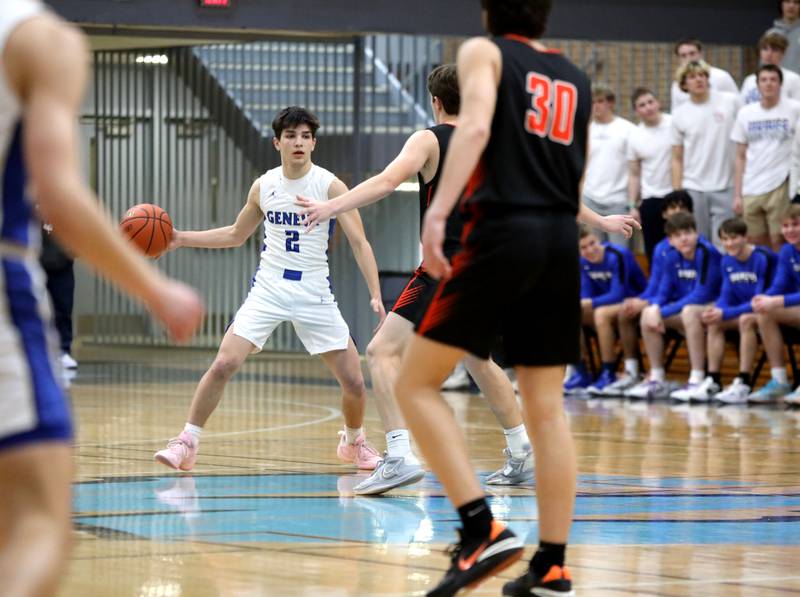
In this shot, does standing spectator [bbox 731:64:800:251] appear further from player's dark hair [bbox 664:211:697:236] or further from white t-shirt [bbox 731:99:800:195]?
player's dark hair [bbox 664:211:697:236]

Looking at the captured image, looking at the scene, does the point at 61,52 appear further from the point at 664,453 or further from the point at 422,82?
the point at 422,82

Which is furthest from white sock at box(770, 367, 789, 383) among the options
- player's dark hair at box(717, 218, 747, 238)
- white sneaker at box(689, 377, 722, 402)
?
player's dark hair at box(717, 218, 747, 238)

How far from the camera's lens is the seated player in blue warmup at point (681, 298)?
509 inches

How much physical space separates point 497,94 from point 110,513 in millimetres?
2622

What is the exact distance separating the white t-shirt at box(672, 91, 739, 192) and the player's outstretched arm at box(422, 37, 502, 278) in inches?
394

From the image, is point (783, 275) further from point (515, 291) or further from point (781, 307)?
point (515, 291)

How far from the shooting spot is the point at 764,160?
13.2 m

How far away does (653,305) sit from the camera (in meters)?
13.3

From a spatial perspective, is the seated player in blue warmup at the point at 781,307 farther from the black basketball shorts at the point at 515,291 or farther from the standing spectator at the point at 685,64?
the black basketball shorts at the point at 515,291

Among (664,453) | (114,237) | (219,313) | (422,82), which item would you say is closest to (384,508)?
(664,453)

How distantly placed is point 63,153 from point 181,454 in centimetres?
457

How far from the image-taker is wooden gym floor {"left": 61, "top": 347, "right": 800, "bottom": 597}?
4426mm

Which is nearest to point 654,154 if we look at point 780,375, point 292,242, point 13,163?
point 780,375

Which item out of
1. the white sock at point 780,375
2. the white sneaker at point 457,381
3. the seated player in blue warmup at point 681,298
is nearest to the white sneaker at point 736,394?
the white sock at point 780,375
